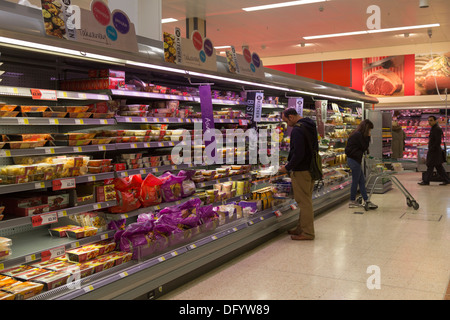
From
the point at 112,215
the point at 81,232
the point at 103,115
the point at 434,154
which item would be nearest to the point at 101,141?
the point at 103,115

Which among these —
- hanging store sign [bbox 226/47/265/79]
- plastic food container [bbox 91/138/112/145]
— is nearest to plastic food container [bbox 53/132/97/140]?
plastic food container [bbox 91/138/112/145]

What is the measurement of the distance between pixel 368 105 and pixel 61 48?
9.94 meters

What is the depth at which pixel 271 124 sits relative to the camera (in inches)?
272

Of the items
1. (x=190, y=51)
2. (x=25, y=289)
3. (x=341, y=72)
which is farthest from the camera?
(x=341, y=72)

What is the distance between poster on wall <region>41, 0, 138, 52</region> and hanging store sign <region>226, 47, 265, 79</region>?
1.68 m

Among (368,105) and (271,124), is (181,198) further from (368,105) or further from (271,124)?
(368,105)

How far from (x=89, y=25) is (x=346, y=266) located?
335cm

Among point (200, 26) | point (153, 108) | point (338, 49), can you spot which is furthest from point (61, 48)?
point (338, 49)

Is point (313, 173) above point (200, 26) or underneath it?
underneath

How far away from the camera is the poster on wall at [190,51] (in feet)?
13.7

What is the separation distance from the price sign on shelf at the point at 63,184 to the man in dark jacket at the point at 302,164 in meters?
2.96

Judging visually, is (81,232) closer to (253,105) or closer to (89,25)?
(89,25)

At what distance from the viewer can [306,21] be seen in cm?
1038

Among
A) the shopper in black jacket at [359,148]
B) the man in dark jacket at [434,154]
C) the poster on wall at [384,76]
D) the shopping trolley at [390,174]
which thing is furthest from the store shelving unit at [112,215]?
the poster on wall at [384,76]
